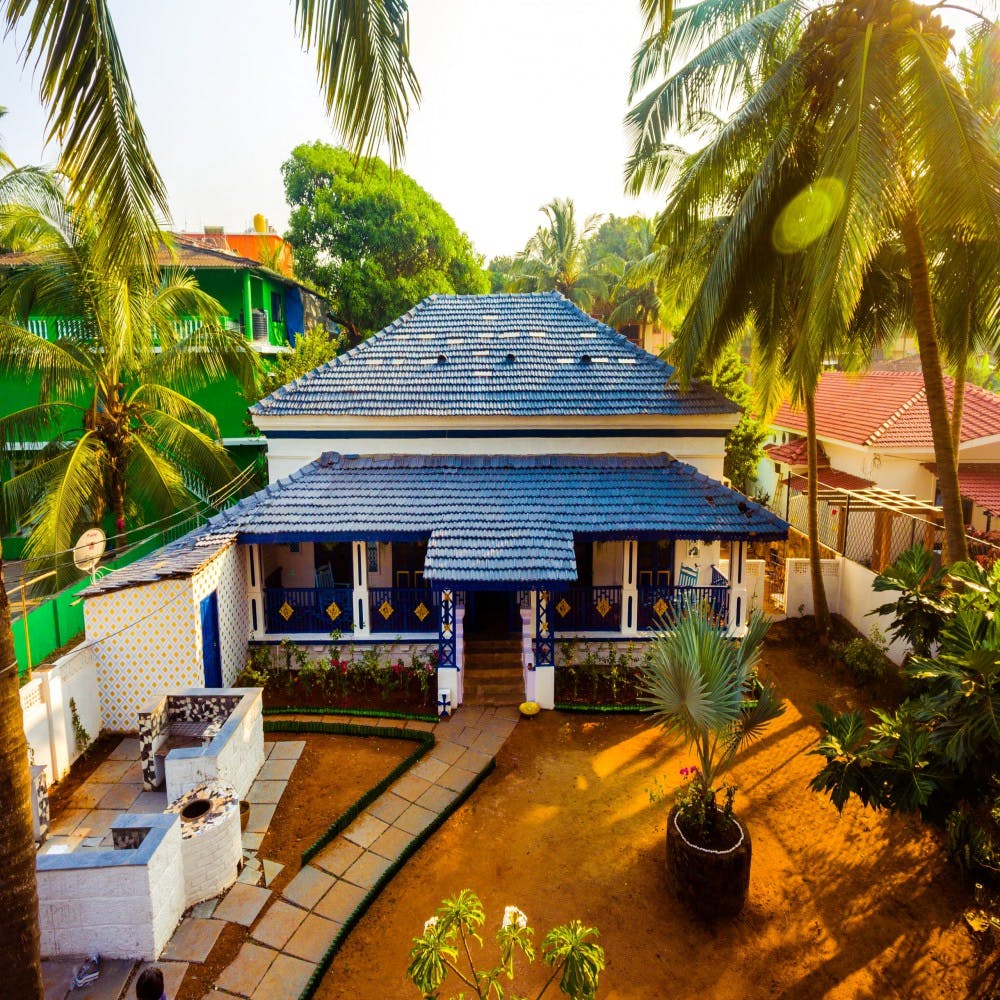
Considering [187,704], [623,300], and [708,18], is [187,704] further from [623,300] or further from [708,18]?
[623,300]

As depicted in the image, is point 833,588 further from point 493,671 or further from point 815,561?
point 493,671

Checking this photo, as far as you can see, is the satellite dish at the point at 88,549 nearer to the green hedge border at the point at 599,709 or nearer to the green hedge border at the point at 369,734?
the green hedge border at the point at 369,734

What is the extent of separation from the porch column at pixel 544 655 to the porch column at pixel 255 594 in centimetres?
459

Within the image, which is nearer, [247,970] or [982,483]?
[247,970]

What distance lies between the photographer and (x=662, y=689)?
6.27m

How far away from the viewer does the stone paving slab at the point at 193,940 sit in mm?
5629

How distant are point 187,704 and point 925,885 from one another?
27.5 feet

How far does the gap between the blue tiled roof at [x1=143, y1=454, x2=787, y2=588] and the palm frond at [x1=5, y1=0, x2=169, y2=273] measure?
6148 millimetres

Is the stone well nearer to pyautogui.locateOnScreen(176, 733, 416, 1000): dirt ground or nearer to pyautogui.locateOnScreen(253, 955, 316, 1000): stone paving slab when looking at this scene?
pyautogui.locateOnScreen(176, 733, 416, 1000): dirt ground

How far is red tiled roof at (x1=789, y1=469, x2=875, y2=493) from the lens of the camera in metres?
16.8

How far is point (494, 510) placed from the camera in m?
10.8

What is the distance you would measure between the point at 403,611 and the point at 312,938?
18.5ft

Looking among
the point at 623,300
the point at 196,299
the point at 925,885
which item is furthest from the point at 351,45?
the point at 623,300

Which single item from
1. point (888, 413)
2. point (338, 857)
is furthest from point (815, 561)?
point (338, 857)
